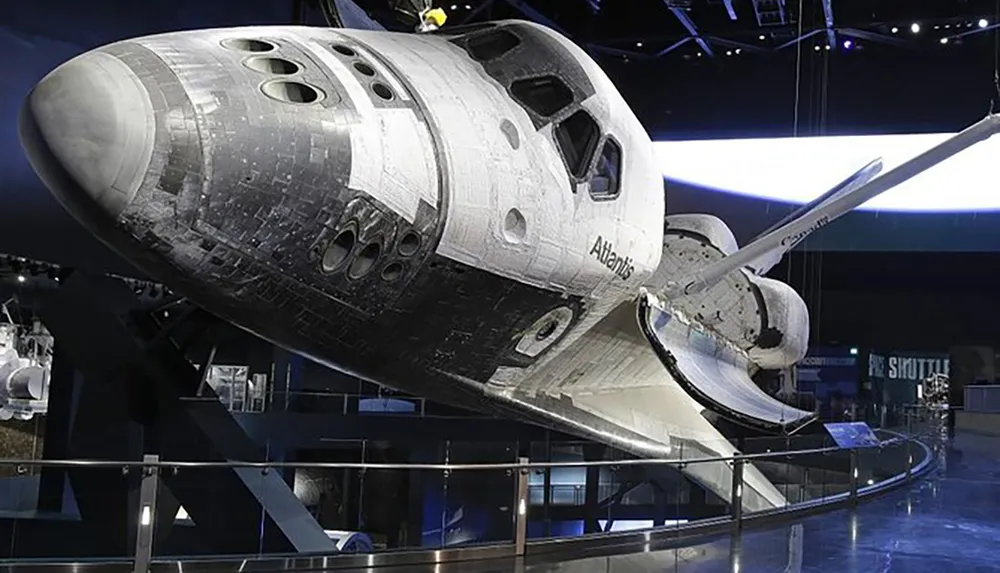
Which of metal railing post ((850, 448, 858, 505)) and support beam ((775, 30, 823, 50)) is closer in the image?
metal railing post ((850, 448, 858, 505))

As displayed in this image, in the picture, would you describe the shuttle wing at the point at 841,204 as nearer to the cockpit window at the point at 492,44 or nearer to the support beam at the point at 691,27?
the cockpit window at the point at 492,44

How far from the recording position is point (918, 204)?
68.1 ft

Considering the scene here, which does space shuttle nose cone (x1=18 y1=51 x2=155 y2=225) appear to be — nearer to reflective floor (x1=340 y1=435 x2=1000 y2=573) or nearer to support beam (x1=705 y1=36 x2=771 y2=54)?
reflective floor (x1=340 y1=435 x2=1000 y2=573)

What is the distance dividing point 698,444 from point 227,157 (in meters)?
5.32

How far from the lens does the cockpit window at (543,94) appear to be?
18.9 ft

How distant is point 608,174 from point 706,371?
11.6 feet

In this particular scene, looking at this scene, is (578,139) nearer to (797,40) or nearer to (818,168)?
(797,40)

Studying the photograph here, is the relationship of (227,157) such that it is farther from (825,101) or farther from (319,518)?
(825,101)

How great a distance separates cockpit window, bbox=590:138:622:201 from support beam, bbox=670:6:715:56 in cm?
1237

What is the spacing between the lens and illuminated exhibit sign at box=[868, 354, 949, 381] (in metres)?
25.9

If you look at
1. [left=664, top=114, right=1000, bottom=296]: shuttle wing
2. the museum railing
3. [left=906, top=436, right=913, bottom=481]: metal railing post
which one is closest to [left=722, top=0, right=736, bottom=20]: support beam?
[left=664, top=114, right=1000, bottom=296]: shuttle wing

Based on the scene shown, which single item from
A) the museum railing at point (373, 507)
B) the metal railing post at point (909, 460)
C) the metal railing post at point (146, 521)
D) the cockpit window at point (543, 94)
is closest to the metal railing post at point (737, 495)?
the museum railing at point (373, 507)

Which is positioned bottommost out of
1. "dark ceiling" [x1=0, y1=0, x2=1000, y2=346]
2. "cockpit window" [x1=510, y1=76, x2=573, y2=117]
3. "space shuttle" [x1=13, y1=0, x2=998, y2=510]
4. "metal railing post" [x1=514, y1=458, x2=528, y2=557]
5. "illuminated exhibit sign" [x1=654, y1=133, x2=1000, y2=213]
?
"metal railing post" [x1=514, y1=458, x2=528, y2=557]

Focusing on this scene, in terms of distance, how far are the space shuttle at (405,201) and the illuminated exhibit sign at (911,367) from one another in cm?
1937
